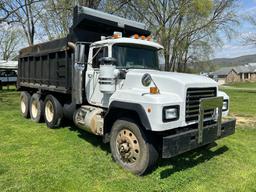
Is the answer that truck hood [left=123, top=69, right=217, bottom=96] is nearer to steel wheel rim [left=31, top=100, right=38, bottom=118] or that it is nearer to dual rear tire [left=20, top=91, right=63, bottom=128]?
dual rear tire [left=20, top=91, right=63, bottom=128]

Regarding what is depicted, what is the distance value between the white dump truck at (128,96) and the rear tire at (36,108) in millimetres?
A: 669

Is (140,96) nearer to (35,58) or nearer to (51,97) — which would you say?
(51,97)

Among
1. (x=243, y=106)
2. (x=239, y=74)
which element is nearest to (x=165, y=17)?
(x=243, y=106)

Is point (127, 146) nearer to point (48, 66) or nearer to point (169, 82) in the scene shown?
point (169, 82)

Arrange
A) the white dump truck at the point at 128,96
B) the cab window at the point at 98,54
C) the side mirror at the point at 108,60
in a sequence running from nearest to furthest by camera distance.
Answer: the white dump truck at the point at 128,96 < the side mirror at the point at 108,60 < the cab window at the point at 98,54

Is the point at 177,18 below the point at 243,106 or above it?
above

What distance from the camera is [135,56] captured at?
22.2 ft

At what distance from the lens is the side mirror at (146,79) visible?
17.6 feet

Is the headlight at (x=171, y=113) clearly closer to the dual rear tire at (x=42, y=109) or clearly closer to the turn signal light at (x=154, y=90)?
the turn signal light at (x=154, y=90)

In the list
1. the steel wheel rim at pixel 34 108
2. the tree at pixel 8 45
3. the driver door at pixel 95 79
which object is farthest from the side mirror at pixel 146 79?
the tree at pixel 8 45

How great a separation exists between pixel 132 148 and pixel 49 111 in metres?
4.81

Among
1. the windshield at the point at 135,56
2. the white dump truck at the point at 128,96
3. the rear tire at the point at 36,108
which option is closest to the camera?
the white dump truck at the point at 128,96

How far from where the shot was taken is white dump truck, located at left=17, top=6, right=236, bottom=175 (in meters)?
5.07

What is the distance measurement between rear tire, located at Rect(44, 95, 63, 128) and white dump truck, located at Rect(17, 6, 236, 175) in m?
0.03
